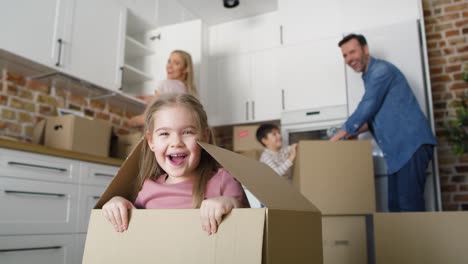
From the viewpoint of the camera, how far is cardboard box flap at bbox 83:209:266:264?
0.61 m

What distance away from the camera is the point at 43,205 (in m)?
1.96

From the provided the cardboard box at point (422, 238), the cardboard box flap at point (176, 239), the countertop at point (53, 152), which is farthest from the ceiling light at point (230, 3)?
the cardboard box flap at point (176, 239)

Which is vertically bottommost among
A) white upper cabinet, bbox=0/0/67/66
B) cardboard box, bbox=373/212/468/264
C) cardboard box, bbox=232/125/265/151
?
cardboard box, bbox=373/212/468/264

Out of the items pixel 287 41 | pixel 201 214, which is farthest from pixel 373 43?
pixel 201 214

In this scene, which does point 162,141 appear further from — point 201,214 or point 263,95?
point 263,95

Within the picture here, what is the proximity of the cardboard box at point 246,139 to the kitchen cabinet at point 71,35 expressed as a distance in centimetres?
106

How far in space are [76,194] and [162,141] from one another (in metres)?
1.31

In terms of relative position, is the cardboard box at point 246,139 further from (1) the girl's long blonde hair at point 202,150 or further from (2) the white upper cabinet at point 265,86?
(1) the girl's long blonde hair at point 202,150

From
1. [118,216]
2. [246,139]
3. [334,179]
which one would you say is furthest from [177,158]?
[246,139]

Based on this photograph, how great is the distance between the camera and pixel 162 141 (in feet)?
3.46

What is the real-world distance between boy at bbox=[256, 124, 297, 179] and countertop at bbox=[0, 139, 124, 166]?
3.22ft

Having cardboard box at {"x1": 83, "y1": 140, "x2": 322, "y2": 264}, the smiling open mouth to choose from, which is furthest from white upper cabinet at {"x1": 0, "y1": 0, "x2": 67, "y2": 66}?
cardboard box at {"x1": 83, "y1": 140, "x2": 322, "y2": 264}

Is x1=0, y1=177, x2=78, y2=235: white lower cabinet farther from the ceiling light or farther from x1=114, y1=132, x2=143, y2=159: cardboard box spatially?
the ceiling light

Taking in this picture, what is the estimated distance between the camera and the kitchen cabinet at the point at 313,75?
306 cm
